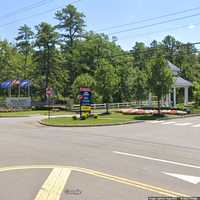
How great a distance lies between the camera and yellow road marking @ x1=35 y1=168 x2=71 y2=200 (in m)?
7.65

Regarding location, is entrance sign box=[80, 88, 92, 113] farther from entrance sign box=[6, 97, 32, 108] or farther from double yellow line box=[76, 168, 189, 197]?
double yellow line box=[76, 168, 189, 197]

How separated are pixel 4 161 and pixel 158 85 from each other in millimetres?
25310

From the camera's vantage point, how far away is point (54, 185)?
8594 millimetres

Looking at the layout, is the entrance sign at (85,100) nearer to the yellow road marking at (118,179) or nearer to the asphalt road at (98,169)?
the asphalt road at (98,169)

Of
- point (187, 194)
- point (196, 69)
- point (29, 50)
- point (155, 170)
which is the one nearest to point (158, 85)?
point (155, 170)

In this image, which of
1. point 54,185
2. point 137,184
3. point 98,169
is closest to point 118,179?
point 137,184

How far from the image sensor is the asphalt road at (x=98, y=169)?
8031 mm

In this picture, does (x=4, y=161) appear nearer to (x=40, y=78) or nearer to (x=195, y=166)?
(x=195, y=166)

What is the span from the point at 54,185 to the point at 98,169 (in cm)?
222

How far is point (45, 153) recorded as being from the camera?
1370 cm

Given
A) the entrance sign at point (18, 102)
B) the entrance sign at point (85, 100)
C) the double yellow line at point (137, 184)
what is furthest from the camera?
the entrance sign at point (18, 102)

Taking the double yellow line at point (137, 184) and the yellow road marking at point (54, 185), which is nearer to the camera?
the yellow road marking at point (54, 185)

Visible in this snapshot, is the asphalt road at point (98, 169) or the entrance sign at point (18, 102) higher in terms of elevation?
the entrance sign at point (18, 102)

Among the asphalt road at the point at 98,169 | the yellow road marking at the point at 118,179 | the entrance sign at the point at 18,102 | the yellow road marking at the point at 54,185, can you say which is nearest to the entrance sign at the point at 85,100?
the asphalt road at the point at 98,169
